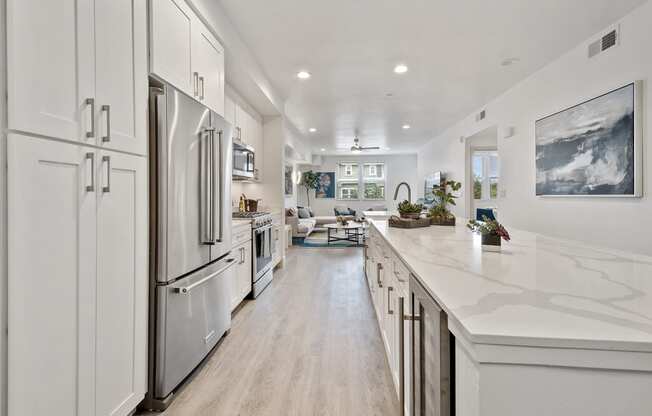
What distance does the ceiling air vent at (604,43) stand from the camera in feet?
9.06

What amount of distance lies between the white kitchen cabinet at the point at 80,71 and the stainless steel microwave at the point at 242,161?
1749 mm

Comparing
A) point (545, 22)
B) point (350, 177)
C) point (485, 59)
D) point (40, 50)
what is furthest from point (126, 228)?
point (350, 177)

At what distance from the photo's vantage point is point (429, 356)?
→ 39.6 inches

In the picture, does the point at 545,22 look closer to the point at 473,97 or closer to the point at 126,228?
the point at 473,97

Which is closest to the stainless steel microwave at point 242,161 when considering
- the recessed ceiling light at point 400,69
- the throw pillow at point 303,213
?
the recessed ceiling light at point 400,69

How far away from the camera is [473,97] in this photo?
4.83m

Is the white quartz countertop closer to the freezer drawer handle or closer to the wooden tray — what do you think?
the wooden tray

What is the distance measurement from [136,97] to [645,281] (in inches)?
87.2

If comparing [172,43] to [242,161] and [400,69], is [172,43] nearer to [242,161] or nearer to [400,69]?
[242,161]

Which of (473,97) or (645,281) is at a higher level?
(473,97)

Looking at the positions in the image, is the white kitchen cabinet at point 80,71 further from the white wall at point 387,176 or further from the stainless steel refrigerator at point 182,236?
the white wall at point 387,176

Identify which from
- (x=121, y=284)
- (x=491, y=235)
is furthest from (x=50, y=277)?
(x=491, y=235)

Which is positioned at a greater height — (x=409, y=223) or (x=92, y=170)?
(x=92, y=170)

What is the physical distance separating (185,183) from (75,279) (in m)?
0.80
